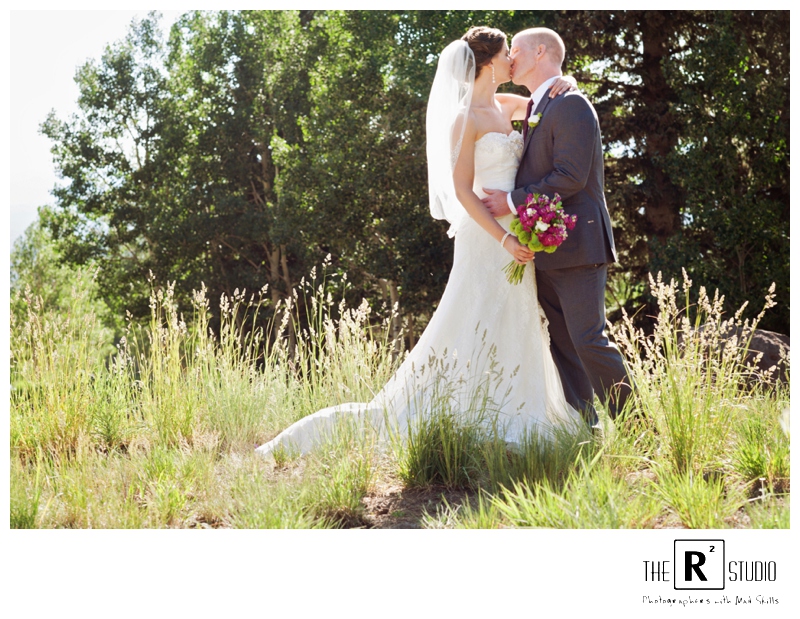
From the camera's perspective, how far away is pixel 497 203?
4.16 m

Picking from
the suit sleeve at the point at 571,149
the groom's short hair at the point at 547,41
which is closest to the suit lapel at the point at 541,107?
the suit sleeve at the point at 571,149

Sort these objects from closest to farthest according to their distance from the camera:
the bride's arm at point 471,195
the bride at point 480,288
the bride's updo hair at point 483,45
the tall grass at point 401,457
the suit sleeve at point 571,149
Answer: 1. the tall grass at point 401,457
2. the suit sleeve at point 571,149
3. the bride's arm at point 471,195
4. the bride at point 480,288
5. the bride's updo hair at point 483,45

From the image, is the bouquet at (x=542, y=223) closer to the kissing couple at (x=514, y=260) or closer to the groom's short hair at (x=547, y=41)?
the kissing couple at (x=514, y=260)

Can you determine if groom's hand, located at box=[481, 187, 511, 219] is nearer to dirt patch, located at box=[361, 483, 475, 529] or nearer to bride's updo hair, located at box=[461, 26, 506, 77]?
bride's updo hair, located at box=[461, 26, 506, 77]

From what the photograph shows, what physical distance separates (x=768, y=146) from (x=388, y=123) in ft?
22.6

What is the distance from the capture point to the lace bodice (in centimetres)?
424

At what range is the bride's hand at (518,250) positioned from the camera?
3986mm

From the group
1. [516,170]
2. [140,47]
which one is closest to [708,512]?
[516,170]
